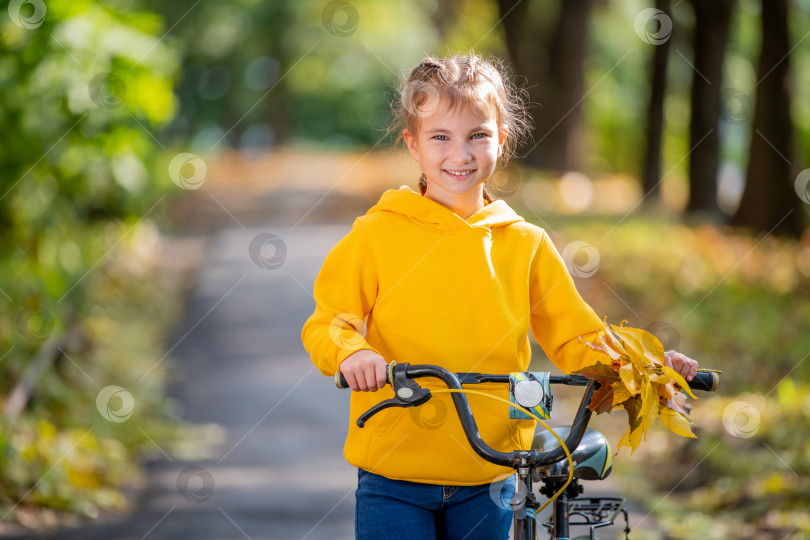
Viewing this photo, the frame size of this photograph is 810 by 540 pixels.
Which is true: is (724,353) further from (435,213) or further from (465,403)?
(465,403)

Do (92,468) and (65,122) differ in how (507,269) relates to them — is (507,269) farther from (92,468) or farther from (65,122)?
(65,122)

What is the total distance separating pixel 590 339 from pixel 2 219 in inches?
246

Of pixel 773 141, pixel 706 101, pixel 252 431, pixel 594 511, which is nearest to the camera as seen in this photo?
pixel 594 511

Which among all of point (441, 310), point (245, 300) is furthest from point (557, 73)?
point (441, 310)

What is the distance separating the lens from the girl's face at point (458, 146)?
2773 millimetres

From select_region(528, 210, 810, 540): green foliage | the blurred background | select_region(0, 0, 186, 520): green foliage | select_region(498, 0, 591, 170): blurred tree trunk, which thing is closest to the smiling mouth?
the blurred background

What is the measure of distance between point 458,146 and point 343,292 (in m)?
0.51

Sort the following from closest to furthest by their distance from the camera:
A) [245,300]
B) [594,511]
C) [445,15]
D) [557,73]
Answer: [594,511], [245,300], [557,73], [445,15]

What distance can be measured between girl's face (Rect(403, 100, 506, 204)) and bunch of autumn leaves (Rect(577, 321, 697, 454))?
0.58m

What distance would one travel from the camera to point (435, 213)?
2.86 meters

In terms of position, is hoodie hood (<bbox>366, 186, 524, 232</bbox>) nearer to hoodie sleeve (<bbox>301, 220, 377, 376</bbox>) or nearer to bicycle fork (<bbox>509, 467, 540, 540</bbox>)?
hoodie sleeve (<bbox>301, 220, 377, 376</bbox>)

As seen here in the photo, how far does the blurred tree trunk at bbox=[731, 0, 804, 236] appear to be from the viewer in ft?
40.3

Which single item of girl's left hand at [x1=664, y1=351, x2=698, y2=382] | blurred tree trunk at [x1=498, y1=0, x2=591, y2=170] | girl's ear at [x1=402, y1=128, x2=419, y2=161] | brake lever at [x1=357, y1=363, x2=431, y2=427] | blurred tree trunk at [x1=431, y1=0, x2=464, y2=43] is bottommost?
brake lever at [x1=357, y1=363, x2=431, y2=427]

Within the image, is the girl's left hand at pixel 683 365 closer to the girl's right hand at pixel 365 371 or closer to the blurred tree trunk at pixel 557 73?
the girl's right hand at pixel 365 371
